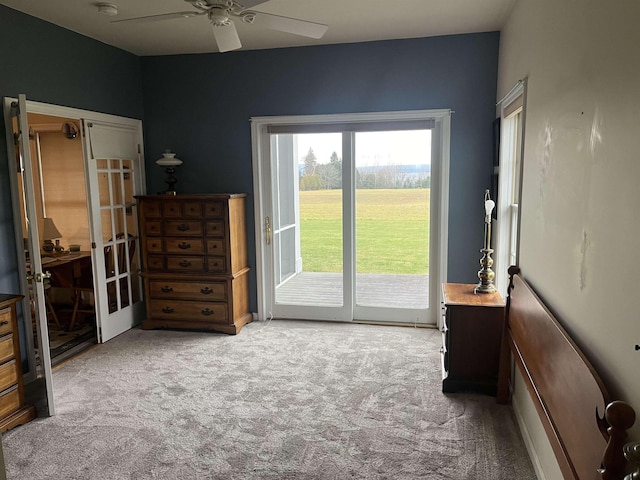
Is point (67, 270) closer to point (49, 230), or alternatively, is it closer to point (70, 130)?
point (49, 230)

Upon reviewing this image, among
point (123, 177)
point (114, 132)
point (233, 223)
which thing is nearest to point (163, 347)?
point (233, 223)

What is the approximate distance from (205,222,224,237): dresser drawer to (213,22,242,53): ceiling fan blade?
1.70 meters

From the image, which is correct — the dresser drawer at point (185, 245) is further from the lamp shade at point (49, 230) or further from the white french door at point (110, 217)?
the lamp shade at point (49, 230)

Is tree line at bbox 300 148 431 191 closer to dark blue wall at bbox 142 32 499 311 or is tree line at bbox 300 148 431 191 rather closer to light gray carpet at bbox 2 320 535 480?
dark blue wall at bbox 142 32 499 311

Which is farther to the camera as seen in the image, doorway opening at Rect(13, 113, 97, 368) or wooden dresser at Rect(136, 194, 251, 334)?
doorway opening at Rect(13, 113, 97, 368)

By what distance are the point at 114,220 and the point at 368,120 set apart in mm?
2592

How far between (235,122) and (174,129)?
667 millimetres

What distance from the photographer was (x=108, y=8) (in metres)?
3.22

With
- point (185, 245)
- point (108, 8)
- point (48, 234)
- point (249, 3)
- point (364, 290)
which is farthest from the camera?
point (48, 234)

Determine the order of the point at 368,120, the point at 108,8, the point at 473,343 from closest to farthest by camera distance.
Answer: the point at 473,343
the point at 108,8
the point at 368,120

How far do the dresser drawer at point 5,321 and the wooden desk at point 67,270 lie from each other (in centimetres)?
191

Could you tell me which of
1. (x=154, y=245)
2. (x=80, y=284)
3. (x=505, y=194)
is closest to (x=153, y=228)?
(x=154, y=245)

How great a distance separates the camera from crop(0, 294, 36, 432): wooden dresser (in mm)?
2656

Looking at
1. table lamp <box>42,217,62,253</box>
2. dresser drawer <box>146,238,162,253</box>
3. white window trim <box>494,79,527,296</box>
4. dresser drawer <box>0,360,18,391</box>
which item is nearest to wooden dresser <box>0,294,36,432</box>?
Answer: dresser drawer <box>0,360,18,391</box>
